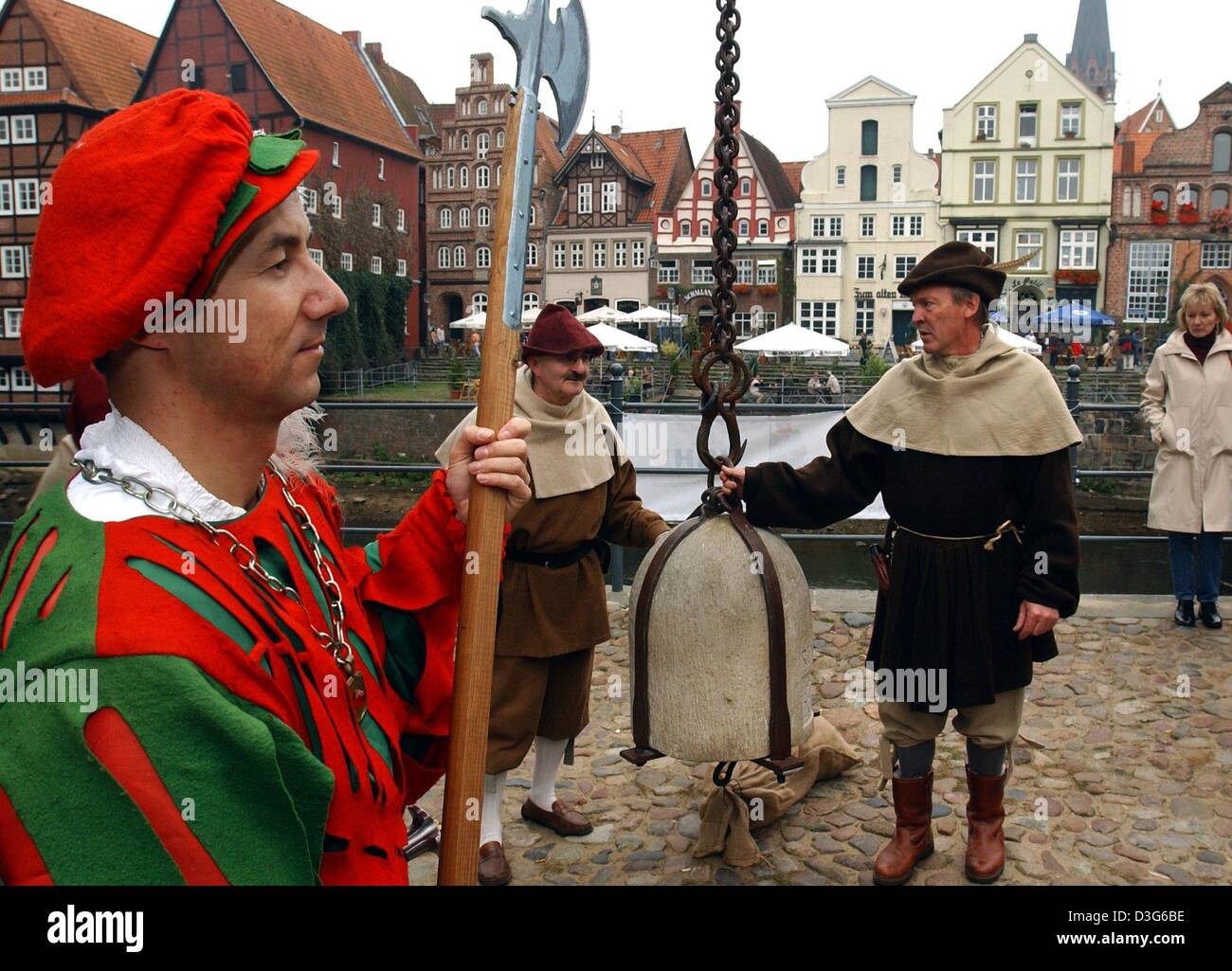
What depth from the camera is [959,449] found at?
307 centimetres

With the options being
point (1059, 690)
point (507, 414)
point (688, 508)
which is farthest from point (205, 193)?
point (688, 508)

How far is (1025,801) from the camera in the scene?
12.4ft

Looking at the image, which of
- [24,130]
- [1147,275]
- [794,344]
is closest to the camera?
[794,344]

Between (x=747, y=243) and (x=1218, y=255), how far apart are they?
16368 millimetres

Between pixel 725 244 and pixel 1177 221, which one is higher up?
pixel 1177 221

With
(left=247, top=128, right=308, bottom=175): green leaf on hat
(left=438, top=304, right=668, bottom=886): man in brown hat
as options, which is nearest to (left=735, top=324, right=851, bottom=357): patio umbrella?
(left=438, top=304, right=668, bottom=886): man in brown hat

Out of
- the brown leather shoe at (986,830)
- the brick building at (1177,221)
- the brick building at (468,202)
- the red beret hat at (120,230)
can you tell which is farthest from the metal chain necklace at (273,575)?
the brick building at (1177,221)

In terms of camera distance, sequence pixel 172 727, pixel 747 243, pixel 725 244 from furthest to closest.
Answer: pixel 747 243 < pixel 725 244 < pixel 172 727

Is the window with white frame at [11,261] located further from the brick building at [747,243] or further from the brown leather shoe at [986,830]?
the brown leather shoe at [986,830]

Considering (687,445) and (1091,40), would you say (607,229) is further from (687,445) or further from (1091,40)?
(1091,40)

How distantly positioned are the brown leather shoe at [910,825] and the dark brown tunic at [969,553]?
0.36 metres

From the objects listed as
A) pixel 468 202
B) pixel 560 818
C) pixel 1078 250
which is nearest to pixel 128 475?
pixel 560 818

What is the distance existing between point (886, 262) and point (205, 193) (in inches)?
1425
